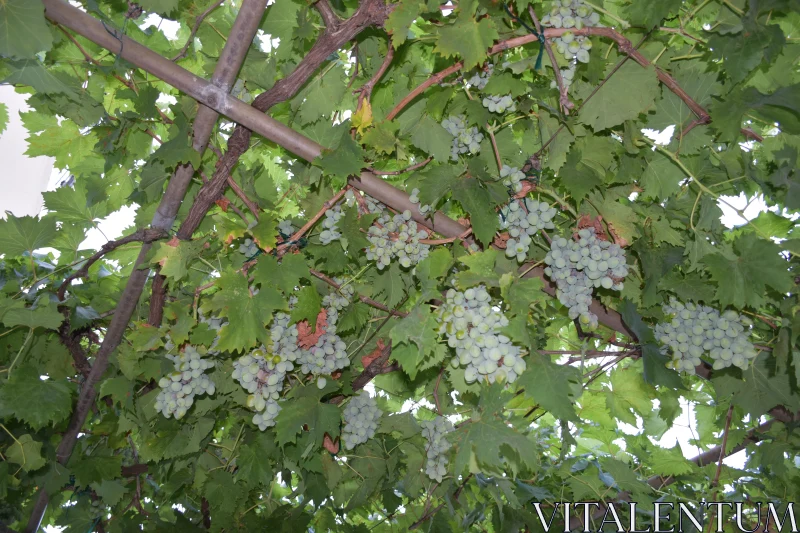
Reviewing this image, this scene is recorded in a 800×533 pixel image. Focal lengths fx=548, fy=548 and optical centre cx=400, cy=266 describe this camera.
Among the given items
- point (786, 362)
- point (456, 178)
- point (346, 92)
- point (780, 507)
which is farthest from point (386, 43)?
point (780, 507)

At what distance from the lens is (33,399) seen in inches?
87.7

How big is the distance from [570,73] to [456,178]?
46cm

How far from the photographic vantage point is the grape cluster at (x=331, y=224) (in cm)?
191

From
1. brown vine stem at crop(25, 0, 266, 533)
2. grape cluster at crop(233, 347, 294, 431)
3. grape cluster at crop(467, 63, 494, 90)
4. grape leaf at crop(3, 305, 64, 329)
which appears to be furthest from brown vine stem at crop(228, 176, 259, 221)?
grape leaf at crop(3, 305, 64, 329)

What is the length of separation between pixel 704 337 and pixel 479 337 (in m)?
0.82

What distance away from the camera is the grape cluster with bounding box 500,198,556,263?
1728 mm

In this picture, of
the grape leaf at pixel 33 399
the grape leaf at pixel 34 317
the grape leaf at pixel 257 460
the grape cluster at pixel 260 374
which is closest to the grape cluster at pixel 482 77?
the grape cluster at pixel 260 374

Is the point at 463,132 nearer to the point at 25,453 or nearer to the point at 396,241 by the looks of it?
the point at 396,241

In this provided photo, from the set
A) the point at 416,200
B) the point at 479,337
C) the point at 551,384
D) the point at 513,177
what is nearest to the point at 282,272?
A: the point at 416,200

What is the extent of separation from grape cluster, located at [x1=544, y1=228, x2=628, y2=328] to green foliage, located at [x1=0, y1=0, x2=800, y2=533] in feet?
0.37

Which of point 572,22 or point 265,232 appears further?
point 265,232

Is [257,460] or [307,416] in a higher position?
[307,416]

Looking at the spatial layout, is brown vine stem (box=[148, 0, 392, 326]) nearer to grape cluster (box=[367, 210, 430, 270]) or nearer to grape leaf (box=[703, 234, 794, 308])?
grape cluster (box=[367, 210, 430, 270])

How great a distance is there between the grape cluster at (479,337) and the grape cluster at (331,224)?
0.50m
